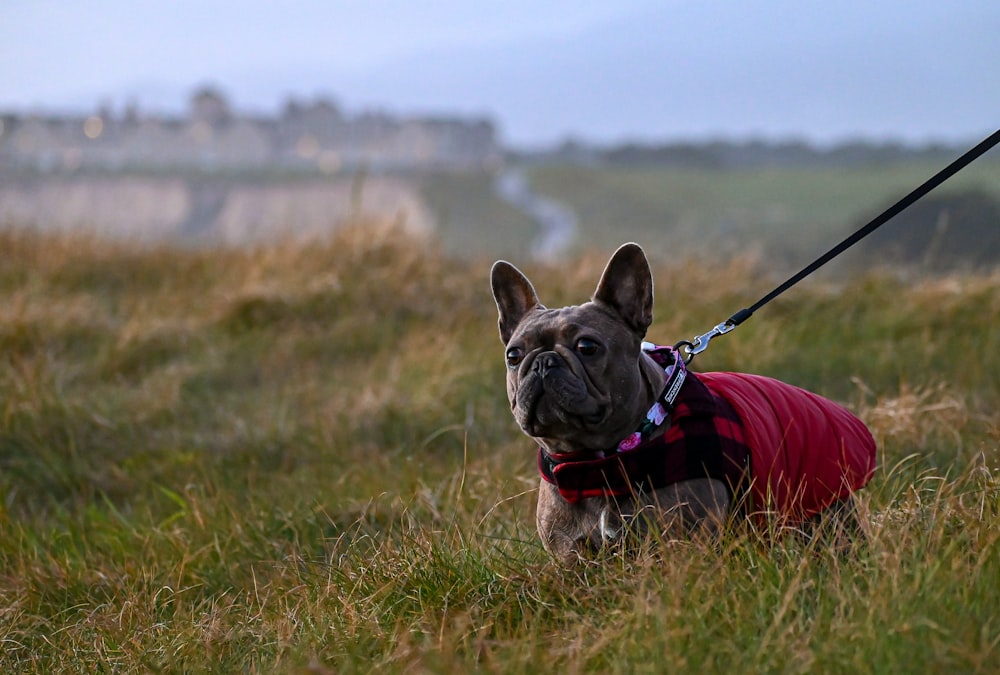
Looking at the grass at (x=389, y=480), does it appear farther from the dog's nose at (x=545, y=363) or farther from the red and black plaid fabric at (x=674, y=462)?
the dog's nose at (x=545, y=363)

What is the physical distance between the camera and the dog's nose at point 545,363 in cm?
309

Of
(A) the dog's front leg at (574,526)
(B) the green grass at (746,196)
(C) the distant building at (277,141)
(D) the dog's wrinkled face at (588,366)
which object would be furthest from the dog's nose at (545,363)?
(C) the distant building at (277,141)

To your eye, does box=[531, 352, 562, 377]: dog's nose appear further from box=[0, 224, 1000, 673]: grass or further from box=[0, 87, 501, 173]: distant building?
box=[0, 87, 501, 173]: distant building

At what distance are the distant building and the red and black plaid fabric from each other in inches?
1664

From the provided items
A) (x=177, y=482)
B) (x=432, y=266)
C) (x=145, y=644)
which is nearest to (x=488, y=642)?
(x=145, y=644)

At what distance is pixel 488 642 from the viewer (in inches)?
106

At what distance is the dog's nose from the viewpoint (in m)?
3.09

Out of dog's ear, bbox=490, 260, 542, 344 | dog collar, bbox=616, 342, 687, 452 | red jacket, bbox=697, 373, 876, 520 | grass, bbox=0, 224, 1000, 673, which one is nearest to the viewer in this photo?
grass, bbox=0, 224, 1000, 673

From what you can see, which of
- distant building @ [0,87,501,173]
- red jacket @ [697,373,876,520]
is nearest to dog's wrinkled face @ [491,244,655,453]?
red jacket @ [697,373,876,520]

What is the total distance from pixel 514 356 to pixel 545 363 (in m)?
0.20

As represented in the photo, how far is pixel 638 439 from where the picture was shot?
3.18 meters

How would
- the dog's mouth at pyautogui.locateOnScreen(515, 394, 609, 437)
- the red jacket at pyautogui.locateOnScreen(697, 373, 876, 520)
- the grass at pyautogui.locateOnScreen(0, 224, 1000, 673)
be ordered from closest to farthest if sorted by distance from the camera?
the grass at pyautogui.locateOnScreen(0, 224, 1000, 673)
the dog's mouth at pyautogui.locateOnScreen(515, 394, 609, 437)
the red jacket at pyautogui.locateOnScreen(697, 373, 876, 520)

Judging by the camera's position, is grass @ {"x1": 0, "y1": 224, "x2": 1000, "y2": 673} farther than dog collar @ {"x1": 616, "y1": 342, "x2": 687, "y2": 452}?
No

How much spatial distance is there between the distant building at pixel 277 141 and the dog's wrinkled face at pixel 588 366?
42.1 metres
